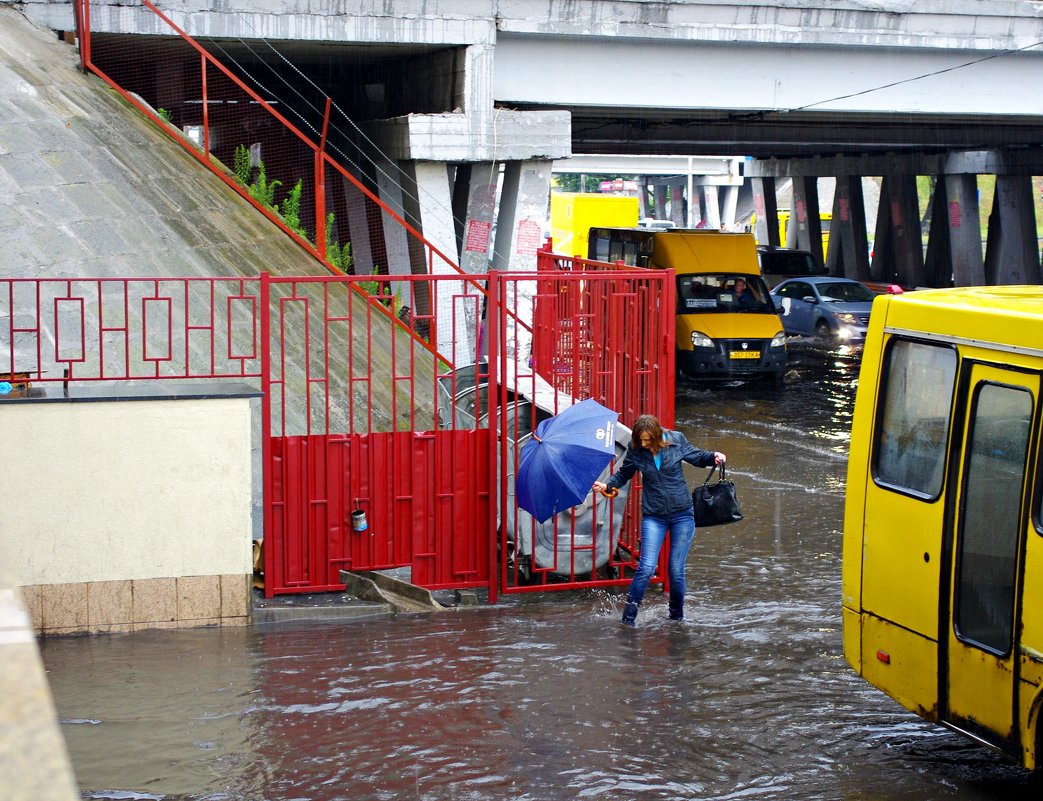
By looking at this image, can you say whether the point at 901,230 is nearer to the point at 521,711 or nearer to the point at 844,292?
the point at 844,292

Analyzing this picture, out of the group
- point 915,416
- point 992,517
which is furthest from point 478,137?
point 992,517

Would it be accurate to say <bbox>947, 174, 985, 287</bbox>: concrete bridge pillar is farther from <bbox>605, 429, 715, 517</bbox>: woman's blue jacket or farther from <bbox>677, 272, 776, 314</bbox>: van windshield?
<bbox>605, 429, 715, 517</bbox>: woman's blue jacket

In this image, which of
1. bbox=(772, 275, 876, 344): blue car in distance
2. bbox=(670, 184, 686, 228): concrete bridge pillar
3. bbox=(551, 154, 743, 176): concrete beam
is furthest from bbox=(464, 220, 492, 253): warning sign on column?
bbox=(670, 184, 686, 228): concrete bridge pillar

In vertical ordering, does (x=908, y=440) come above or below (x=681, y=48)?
below

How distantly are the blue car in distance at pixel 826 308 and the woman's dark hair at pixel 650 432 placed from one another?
823 inches

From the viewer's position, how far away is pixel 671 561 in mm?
8844

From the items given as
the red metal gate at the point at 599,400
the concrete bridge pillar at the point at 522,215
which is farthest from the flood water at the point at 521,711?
the concrete bridge pillar at the point at 522,215

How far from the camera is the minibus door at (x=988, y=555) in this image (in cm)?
570

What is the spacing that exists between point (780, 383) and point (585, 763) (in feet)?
54.7

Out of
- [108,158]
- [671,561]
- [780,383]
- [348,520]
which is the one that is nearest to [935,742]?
[671,561]

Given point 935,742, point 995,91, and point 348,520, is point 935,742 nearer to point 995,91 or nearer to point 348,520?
point 348,520

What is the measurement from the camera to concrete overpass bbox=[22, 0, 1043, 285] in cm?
1750

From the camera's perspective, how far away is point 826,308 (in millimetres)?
29484

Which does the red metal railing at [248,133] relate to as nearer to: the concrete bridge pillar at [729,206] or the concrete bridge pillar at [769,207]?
the concrete bridge pillar at [769,207]
